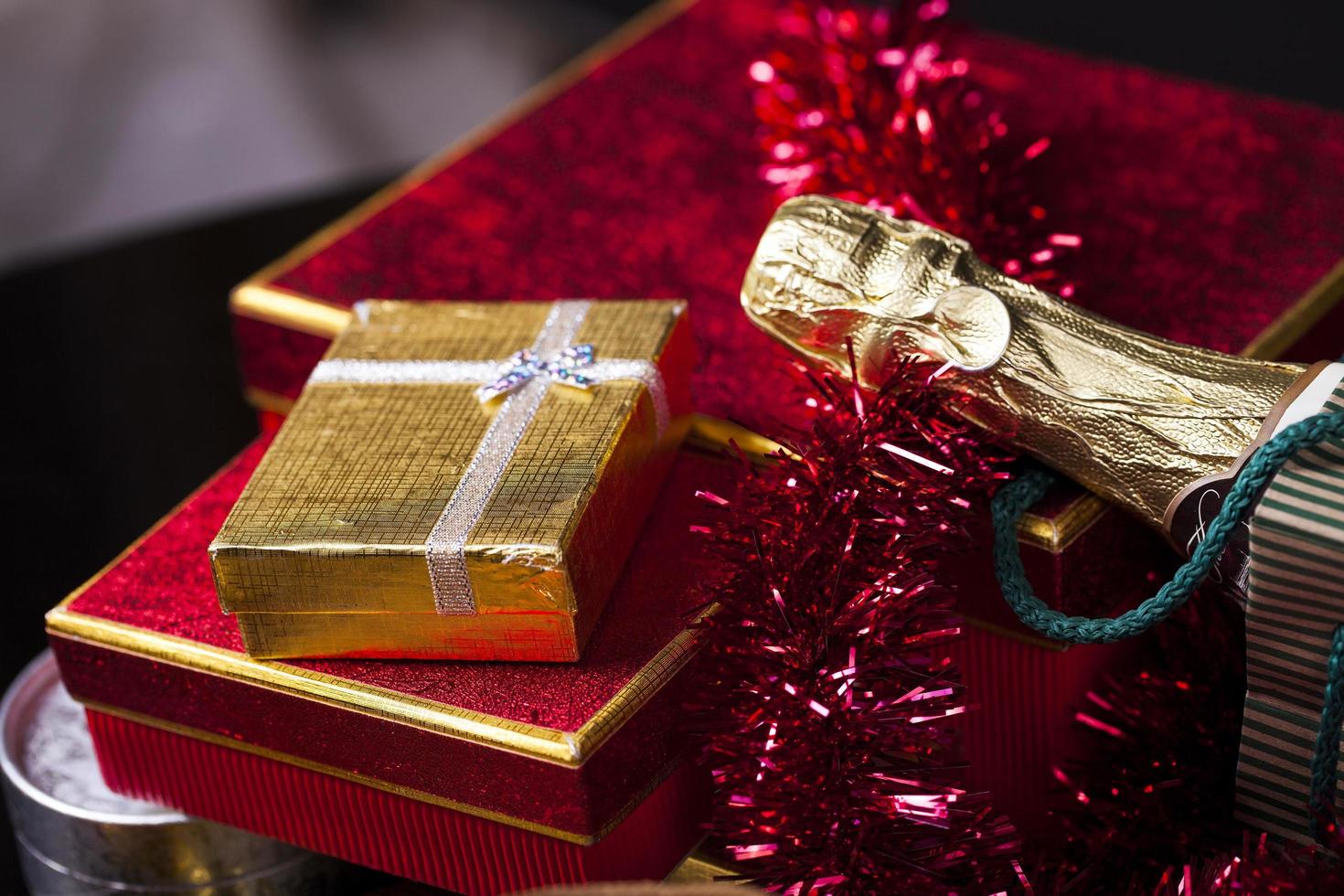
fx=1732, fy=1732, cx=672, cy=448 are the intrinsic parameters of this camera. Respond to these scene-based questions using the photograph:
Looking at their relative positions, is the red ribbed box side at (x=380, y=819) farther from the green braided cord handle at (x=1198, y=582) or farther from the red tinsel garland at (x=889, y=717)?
the green braided cord handle at (x=1198, y=582)

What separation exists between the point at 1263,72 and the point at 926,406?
112cm

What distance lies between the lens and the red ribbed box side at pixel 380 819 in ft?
2.40

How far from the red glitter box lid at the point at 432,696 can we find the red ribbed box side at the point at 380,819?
0.05 feet

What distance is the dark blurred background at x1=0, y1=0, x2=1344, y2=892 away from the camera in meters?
1.15

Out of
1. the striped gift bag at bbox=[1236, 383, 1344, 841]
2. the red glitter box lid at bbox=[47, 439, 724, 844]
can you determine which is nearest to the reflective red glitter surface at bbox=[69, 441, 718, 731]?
the red glitter box lid at bbox=[47, 439, 724, 844]

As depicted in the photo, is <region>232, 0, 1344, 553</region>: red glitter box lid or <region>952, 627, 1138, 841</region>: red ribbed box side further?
Result: <region>232, 0, 1344, 553</region>: red glitter box lid

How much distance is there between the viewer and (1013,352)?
2.35 ft

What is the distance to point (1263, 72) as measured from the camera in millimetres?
1695

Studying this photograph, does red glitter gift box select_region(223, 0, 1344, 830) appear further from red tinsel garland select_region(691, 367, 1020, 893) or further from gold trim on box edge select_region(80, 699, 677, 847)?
gold trim on box edge select_region(80, 699, 677, 847)

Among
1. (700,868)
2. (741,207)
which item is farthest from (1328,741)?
(741,207)

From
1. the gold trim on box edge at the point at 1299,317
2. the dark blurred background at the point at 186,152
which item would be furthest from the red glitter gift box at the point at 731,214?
the dark blurred background at the point at 186,152

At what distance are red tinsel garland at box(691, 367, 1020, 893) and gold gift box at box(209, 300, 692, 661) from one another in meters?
0.06

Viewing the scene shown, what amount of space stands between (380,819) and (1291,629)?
1.28ft

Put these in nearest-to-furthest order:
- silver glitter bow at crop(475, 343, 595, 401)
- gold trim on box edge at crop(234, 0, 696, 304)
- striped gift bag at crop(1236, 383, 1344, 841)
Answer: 1. striped gift bag at crop(1236, 383, 1344, 841)
2. silver glitter bow at crop(475, 343, 595, 401)
3. gold trim on box edge at crop(234, 0, 696, 304)
